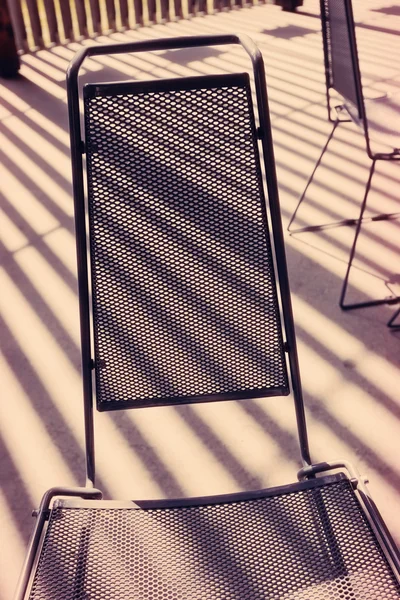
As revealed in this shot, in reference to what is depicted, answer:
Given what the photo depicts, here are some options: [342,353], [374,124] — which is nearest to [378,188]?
[374,124]

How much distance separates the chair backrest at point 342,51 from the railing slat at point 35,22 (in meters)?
3.90

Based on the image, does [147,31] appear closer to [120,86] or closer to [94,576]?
[120,86]

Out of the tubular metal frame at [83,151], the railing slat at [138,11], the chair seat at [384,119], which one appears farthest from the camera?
the railing slat at [138,11]

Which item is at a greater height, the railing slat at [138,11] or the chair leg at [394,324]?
the chair leg at [394,324]

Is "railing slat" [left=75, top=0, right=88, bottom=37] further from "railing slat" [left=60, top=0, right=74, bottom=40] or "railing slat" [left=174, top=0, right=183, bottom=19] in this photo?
"railing slat" [left=174, top=0, right=183, bottom=19]

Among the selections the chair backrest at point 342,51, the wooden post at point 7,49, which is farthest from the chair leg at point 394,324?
the wooden post at point 7,49

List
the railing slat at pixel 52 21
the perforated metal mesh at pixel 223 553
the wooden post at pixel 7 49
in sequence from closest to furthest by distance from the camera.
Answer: the perforated metal mesh at pixel 223 553 < the wooden post at pixel 7 49 < the railing slat at pixel 52 21

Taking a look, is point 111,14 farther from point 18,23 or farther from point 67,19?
point 18,23

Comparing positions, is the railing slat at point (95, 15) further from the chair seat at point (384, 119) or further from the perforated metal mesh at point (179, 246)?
the perforated metal mesh at point (179, 246)

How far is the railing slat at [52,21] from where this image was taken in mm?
5503

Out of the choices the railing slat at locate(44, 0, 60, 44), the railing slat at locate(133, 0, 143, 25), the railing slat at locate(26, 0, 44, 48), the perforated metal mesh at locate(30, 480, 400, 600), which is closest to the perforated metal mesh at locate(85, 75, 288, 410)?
the perforated metal mesh at locate(30, 480, 400, 600)

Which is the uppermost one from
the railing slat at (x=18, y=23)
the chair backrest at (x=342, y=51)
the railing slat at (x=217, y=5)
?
the chair backrest at (x=342, y=51)

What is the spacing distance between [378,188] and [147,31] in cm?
388

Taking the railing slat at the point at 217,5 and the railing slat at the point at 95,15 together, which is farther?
the railing slat at the point at 217,5
